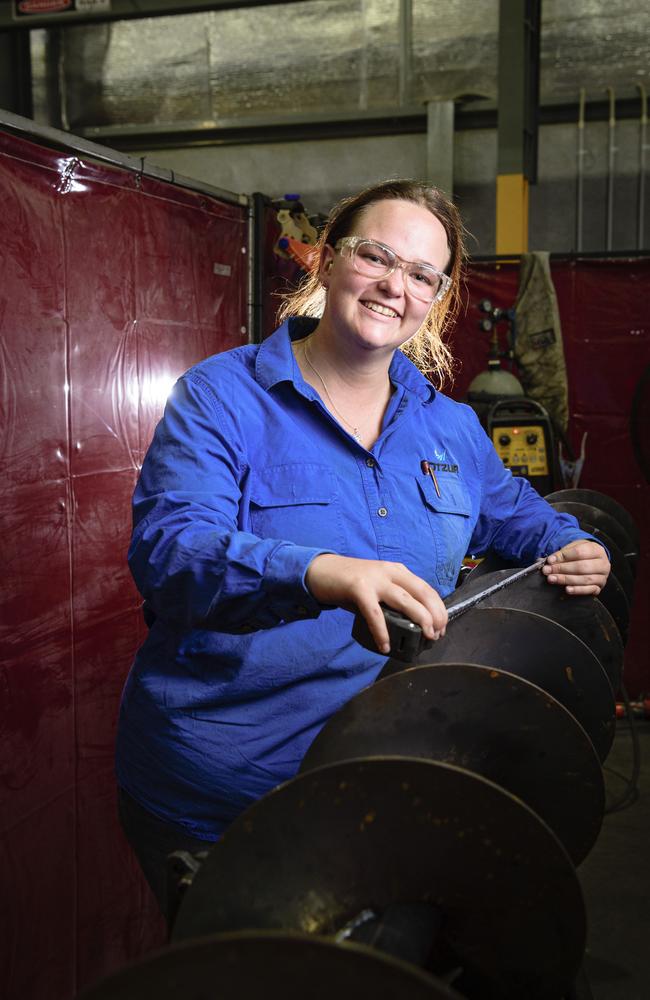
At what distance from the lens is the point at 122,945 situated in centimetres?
259

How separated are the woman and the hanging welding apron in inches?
119

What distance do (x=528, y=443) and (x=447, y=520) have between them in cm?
277

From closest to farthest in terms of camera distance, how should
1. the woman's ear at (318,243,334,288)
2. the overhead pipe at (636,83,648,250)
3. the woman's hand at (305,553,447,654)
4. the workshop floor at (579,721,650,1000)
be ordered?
the woman's hand at (305,553,447,654) → the woman's ear at (318,243,334,288) → the workshop floor at (579,721,650,1000) → the overhead pipe at (636,83,648,250)

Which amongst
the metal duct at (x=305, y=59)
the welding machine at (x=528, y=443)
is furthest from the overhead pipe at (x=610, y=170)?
the welding machine at (x=528, y=443)

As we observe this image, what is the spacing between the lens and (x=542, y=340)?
439 centimetres

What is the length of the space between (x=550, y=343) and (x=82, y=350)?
251 cm

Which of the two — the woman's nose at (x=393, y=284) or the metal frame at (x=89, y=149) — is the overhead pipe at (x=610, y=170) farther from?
the woman's nose at (x=393, y=284)

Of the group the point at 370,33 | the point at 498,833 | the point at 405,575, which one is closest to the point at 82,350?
the point at 405,575

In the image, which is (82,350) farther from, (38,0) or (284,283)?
(38,0)

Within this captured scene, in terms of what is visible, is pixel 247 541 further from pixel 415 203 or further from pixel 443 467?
pixel 415 203

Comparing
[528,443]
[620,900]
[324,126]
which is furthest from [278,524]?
[324,126]

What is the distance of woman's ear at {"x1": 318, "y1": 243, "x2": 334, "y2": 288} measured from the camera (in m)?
1.47

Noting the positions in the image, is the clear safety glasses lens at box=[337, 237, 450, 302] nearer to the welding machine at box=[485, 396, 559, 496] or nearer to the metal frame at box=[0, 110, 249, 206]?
the metal frame at box=[0, 110, 249, 206]

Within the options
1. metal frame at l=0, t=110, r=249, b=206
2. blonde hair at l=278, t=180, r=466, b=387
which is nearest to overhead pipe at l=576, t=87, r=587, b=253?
metal frame at l=0, t=110, r=249, b=206
